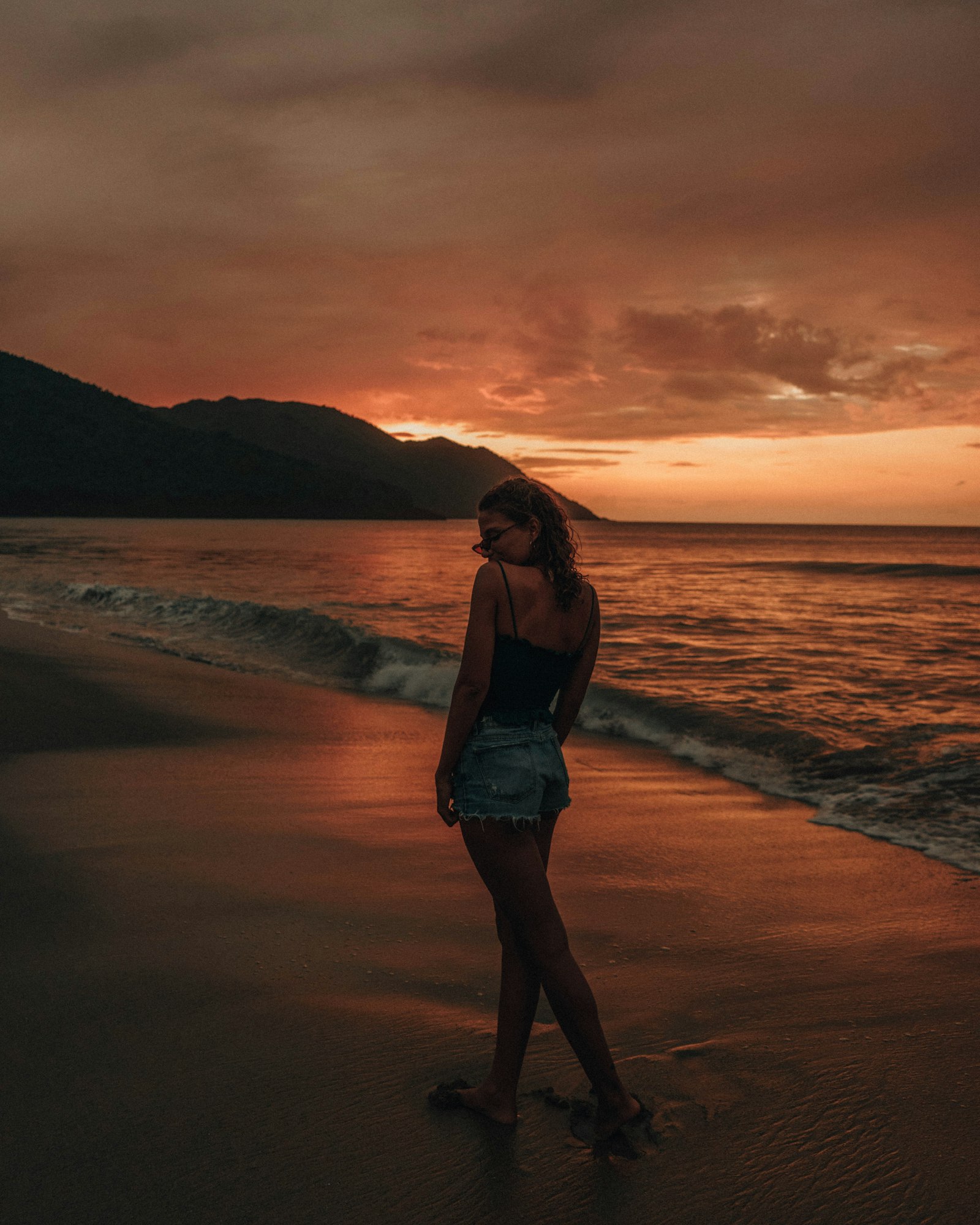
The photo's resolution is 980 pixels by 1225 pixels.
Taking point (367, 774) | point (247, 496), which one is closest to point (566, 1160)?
point (367, 774)

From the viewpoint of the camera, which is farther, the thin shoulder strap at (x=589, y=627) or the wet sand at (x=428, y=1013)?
the thin shoulder strap at (x=589, y=627)

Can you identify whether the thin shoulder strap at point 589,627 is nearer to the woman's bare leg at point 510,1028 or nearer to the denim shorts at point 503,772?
the denim shorts at point 503,772

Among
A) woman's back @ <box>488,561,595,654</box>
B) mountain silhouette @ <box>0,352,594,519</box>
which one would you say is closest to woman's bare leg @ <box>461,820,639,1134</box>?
woman's back @ <box>488,561,595,654</box>

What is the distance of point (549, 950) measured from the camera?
8.79 feet

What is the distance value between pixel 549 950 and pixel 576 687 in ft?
2.57

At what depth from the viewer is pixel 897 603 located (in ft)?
92.5

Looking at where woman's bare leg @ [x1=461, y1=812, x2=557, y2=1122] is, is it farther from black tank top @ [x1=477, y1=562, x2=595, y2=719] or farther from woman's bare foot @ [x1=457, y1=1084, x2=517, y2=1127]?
black tank top @ [x1=477, y1=562, x2=595, y2=719]

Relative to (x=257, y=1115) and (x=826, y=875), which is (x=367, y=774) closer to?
(x=826, y=875)

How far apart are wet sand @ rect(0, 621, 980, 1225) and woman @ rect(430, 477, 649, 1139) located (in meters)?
0.31

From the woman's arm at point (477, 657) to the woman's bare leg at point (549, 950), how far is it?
0.31m

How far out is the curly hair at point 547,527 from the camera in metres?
2.69

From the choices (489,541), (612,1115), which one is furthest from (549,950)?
(489,541)

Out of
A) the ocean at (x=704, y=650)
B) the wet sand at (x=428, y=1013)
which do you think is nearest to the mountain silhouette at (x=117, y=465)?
the ocean at (x=704, y=650)

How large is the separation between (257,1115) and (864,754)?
275 inches
